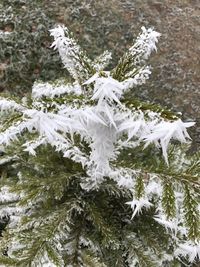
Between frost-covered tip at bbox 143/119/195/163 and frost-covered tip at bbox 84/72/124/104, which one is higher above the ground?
frost-covered tip at bbox 84/72/124/104

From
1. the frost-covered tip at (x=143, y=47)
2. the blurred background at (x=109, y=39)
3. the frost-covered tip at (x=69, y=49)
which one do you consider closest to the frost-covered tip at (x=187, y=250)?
the frost-covered tip at (x=143, y=47)

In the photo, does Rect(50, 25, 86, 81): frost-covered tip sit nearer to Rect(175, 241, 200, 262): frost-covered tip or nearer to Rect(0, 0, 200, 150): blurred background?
Rect(175, 241, 200, 262): frost-covered tip

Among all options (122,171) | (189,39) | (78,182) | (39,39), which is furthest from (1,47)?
(122,171)

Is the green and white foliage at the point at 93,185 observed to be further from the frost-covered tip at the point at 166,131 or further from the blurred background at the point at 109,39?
the blurred background at the point at 109,39

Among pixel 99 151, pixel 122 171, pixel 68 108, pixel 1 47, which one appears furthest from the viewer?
pixel 1 47

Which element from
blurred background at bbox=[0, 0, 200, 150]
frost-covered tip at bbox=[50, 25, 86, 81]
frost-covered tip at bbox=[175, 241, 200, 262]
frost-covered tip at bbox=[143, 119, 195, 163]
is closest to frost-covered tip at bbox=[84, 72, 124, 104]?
frost-covered tip at bbox=[143, 119, 195, 163]

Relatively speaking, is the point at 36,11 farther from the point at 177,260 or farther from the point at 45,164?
the point at 177,260
